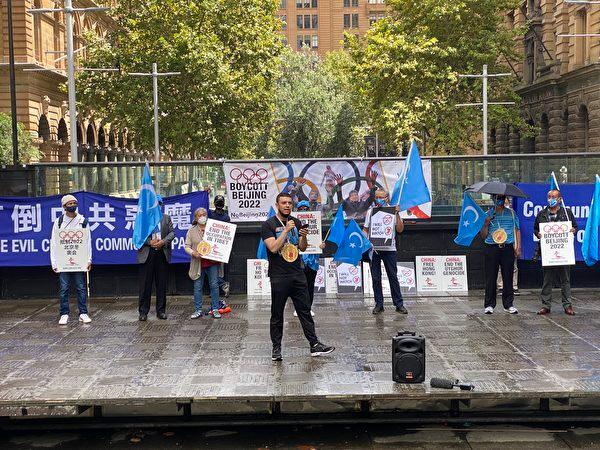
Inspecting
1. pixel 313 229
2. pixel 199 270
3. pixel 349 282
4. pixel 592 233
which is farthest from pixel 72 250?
pixel 592 233

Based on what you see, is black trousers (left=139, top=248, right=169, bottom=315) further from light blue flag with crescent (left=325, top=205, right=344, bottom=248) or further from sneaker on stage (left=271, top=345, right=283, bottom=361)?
sneaker on stage (left=271, top=345, right=283, bottom=361)

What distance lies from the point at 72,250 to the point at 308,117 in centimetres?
4918

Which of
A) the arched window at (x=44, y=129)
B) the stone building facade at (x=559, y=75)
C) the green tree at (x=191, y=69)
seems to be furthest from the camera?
the arched window at (x=44, y=129)

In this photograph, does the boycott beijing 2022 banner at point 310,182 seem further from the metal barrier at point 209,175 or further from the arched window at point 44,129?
the arched window at point 44,129

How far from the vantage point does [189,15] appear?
139ft

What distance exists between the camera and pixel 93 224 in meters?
14.9

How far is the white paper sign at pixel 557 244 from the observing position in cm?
1277

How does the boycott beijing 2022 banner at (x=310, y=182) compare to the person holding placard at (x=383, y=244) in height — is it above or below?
above

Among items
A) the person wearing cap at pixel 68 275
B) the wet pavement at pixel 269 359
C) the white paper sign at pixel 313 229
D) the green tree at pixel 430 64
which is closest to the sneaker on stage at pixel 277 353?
the wet pavement at pixel 269 359

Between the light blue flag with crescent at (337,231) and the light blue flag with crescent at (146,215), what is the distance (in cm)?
278

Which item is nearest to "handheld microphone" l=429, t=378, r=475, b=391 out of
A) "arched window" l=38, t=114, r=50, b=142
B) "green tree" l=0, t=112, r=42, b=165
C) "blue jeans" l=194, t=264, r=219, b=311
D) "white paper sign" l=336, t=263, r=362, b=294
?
"blue jeans" l=194, t=264, r=219, b=311

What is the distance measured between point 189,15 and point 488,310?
33.0 metres

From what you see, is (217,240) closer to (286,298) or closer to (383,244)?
(383,244)

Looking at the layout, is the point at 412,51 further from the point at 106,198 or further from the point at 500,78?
the point at 106,198
